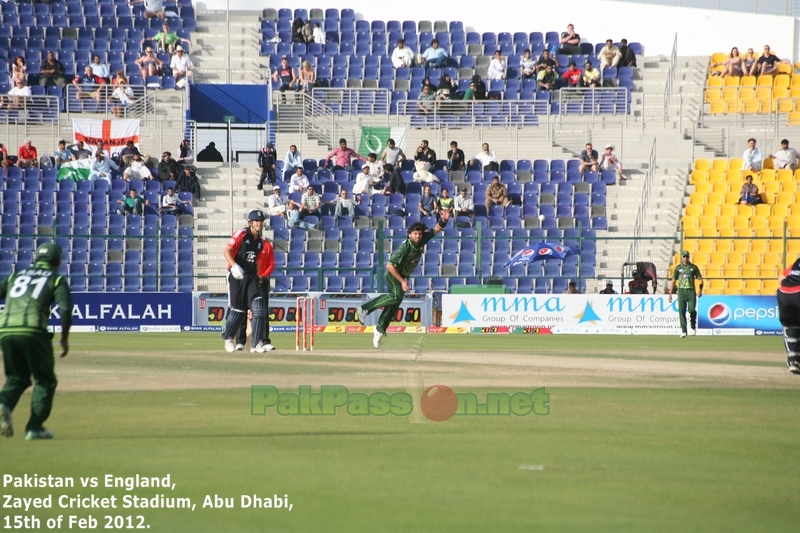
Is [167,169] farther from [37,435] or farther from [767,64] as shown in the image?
[37,435]

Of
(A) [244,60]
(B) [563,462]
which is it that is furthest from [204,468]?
(A) [244,60]

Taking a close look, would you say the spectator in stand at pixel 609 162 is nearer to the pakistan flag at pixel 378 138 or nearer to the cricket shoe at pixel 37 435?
the pakistan flag at pixel 378 138

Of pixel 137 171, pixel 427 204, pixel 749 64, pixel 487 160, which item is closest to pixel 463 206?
pixel 427 204

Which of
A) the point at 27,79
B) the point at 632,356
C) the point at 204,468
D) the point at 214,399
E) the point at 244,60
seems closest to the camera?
the point at 204,468

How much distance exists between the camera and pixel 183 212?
34.1 metres

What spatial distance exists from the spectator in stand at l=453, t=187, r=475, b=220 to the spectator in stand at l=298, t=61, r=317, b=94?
865 cm

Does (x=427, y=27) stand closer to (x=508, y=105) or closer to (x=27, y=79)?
(x=508, y=105)

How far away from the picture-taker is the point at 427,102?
38.8 meters

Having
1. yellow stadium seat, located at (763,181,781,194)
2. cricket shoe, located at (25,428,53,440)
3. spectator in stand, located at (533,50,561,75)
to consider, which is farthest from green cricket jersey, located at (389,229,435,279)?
spectator in stand, located at (533,50,561,75)

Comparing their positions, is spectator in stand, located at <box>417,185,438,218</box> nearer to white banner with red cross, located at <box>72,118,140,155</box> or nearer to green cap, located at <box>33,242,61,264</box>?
white banner with red cross, located at <box>72,118,140,155</box>

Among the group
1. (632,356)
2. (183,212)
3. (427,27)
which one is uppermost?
(427,27)

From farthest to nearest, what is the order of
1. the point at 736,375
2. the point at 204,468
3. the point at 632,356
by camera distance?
the point at 632,356 < the point at 736,375 < the point at 204,468

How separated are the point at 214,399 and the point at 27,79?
29.1 m

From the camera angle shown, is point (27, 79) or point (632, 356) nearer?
point (632, 356)
